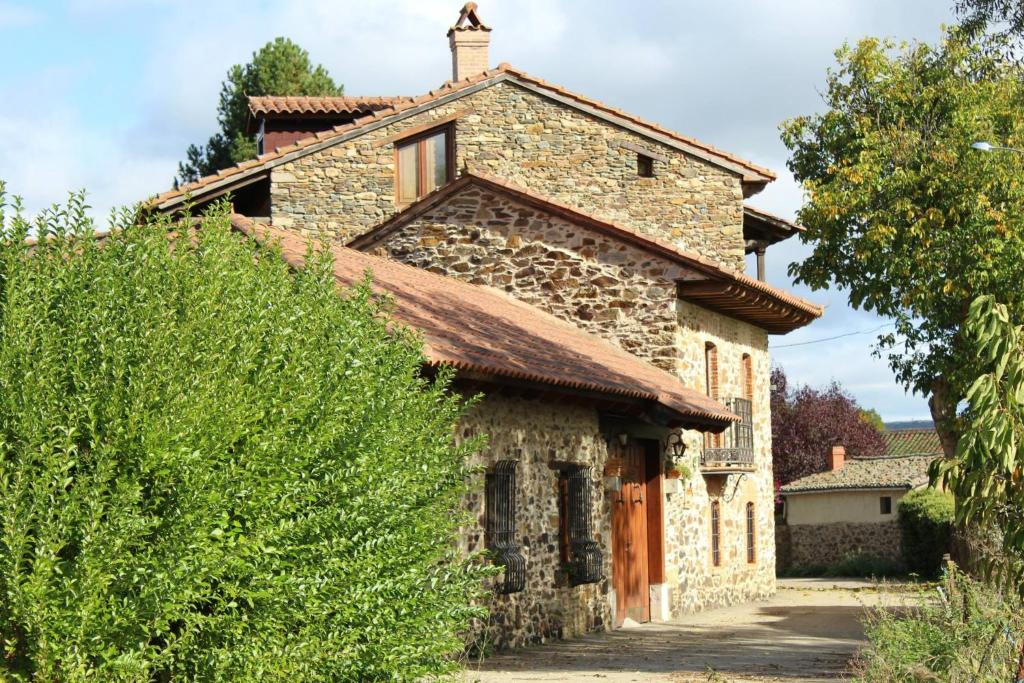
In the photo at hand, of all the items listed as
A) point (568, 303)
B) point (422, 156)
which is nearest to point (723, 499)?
point (568, 303)

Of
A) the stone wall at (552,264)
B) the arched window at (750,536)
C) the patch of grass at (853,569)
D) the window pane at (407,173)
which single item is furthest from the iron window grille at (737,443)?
the patch of grass at (853,569)

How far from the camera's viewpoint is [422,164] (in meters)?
25.6

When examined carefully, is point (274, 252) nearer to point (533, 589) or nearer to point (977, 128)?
point (533, 589)

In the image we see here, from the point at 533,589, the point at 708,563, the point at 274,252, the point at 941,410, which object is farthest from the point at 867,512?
the point at 274,252

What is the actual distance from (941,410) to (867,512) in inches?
886

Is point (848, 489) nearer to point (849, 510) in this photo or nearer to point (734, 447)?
point (849, 510)

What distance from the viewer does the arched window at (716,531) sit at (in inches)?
938

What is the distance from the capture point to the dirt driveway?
1336 centimetres

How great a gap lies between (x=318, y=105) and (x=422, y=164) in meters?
6.82

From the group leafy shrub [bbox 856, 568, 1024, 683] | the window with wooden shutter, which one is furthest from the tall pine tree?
leafy shrub [bbox 856, 568, 1024, 683]

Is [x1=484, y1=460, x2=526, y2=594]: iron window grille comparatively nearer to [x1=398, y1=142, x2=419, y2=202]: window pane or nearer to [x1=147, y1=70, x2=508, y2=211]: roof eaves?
[x1=398, y1=142, x2=419, y2=202]: window pane

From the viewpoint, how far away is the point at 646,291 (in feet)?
70.3

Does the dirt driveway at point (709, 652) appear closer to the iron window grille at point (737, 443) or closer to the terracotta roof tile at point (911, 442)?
the iron window grille at point (737, 443)

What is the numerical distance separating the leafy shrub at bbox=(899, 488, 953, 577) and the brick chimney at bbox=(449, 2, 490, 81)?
17.3 meters
